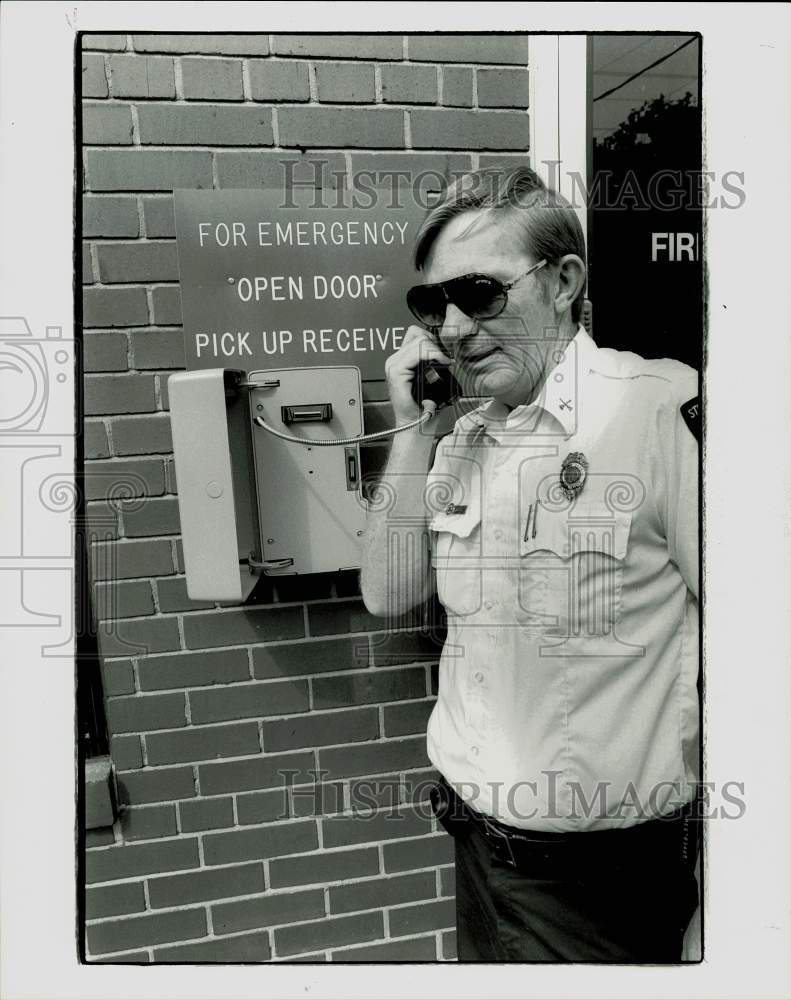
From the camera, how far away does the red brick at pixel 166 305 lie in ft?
6.17

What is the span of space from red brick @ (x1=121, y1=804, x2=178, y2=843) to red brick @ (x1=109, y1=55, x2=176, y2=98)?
188 centimetres

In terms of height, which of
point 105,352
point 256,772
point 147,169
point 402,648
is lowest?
point 256,772

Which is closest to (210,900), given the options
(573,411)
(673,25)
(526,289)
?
(573,411)

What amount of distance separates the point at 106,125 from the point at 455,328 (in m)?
1.01

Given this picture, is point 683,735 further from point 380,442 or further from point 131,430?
point 131,430

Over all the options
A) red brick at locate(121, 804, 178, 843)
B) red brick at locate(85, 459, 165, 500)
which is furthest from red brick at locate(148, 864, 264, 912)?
red brick at locate(85, 459, 165, 500)

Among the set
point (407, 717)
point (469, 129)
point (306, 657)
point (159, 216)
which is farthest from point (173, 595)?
point (469, 129)

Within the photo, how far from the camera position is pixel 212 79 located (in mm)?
1795

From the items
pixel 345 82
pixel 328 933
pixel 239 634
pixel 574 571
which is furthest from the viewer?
pixel 328 933

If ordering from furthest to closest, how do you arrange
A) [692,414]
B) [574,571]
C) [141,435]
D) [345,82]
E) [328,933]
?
[328,933] → [141,435] → [345,82] → [574,571] → [692,414]

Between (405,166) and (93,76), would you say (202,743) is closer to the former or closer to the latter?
(405,166)

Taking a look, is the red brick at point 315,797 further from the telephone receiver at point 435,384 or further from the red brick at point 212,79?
the red brick at point 212,79

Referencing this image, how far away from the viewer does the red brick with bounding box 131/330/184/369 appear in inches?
74.7

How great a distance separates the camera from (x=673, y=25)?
5.03 ft
